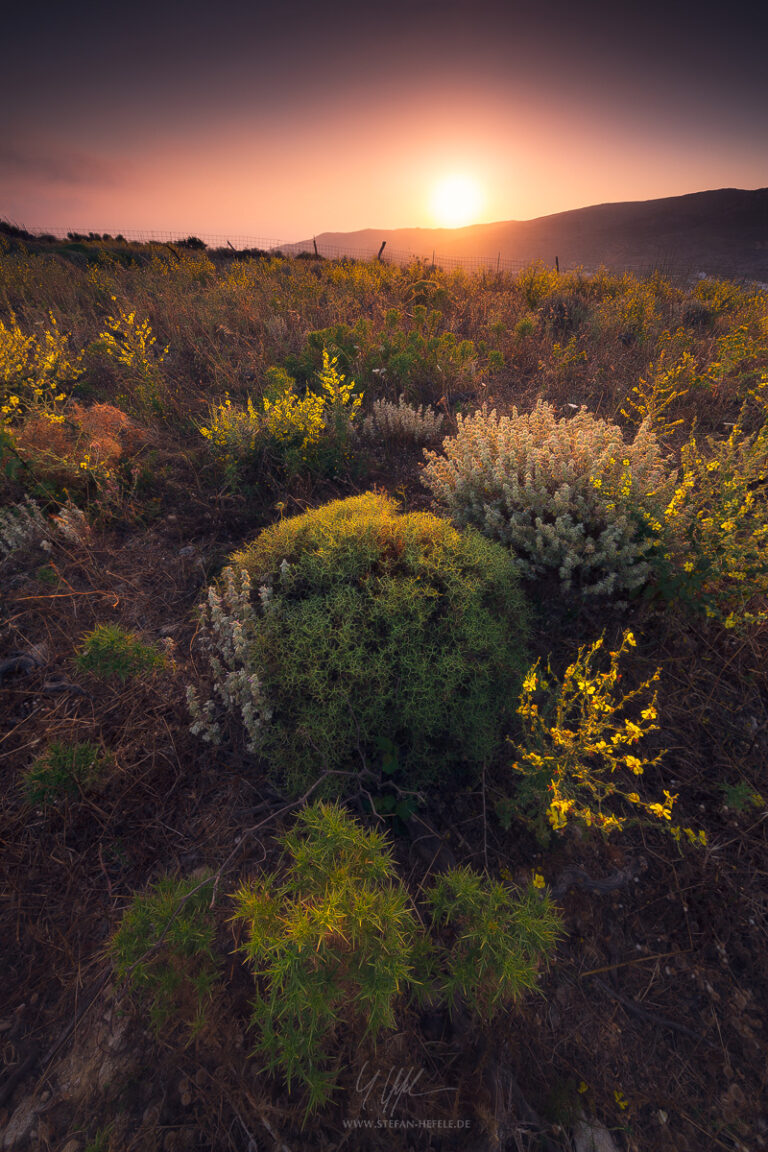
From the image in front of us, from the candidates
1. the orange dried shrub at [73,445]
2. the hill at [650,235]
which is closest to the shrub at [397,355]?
the orange dried shrub at [73,445]

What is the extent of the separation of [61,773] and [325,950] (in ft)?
4.76

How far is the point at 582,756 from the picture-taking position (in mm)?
2051

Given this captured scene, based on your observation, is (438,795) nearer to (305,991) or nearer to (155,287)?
(305,991)

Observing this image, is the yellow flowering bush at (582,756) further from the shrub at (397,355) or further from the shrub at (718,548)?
the shrub at (397,355)

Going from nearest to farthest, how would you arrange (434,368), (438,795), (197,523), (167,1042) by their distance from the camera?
(167,1042), (438,795), (197,523), (434,368)

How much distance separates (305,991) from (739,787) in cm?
213

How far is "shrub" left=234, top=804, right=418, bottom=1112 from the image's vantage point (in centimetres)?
119

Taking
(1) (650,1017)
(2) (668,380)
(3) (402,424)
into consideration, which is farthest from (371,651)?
(2) (668,380)

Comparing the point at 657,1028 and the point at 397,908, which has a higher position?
the point at 397,908

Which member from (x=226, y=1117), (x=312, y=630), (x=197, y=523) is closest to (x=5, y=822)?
(x=226, y=1117)

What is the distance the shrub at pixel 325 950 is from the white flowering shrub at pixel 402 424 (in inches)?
151

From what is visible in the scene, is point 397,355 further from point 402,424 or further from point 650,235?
point 650,235

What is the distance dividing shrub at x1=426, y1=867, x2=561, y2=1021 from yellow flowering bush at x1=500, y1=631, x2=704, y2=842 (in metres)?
0.33

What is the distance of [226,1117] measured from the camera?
1.32 metres
